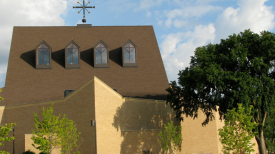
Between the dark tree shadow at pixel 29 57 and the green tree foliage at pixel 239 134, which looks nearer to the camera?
the green tree foliage at pixel 239 134

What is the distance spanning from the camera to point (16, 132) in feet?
102

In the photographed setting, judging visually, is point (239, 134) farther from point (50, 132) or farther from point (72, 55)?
point (72, 55)

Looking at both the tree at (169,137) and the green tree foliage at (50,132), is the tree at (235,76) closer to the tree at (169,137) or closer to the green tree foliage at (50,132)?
the tree at (169,137)

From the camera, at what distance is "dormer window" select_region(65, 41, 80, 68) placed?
35.7 meters

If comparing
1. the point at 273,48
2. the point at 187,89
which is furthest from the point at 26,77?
the point at 273,48

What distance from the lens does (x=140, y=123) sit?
30.1 m

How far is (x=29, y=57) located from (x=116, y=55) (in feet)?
34.8

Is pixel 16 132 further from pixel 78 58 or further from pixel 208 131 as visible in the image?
pixel 208 131

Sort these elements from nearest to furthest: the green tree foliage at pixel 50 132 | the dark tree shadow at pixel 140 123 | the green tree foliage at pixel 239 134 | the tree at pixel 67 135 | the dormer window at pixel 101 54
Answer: the green tree foliage at pixel 239 134 → the green tree foliage at pixel 50 132 → the tree at pixel 67 135 → the dark tree shadow at pixel 140 123 → the dormer window at pixel 101 54

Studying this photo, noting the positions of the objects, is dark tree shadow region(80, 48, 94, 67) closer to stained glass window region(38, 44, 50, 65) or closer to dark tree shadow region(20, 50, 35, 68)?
stained glass window region(38, 44, 50, 65)

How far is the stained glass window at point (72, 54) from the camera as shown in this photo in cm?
3572

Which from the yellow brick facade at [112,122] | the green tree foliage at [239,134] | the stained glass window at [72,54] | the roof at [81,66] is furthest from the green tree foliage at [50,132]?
the green tree foliage at [239,134]

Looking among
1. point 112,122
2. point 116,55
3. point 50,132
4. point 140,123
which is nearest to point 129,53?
point 116,55

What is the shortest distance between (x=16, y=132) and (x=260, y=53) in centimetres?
2532
